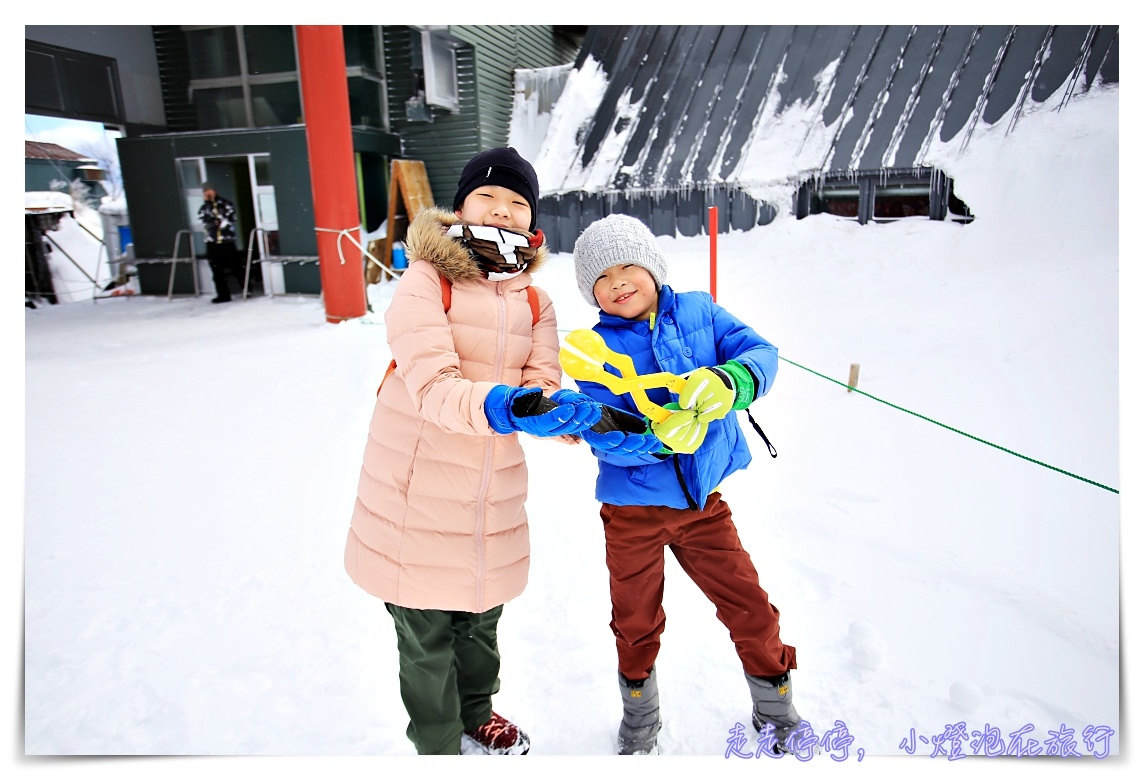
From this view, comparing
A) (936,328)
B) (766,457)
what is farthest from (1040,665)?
(936,328)

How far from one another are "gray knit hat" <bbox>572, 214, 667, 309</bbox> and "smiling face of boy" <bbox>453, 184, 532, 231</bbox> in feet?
0.54

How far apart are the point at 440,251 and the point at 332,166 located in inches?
182

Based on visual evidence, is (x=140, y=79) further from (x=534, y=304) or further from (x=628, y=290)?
(x=628, y=290)

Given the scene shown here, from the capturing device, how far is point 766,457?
3.07 metres

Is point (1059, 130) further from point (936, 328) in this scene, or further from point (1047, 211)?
point (936, 328)

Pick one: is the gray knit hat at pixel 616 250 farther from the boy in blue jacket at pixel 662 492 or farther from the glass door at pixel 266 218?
the glass door at pixel 266 218

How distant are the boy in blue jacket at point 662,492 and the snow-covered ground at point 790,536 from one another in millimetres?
220

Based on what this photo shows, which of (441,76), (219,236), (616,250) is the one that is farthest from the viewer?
(219,236)

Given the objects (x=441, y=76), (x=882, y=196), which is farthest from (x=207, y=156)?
(x=882, y=196)

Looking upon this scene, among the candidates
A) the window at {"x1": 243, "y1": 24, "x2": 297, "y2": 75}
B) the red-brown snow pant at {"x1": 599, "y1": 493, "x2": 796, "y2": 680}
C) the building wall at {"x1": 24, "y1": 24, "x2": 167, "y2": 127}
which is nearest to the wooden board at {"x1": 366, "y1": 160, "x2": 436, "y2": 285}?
the window at {"x1": 243, "y1": 24, "x2": 297, "y2": 75}

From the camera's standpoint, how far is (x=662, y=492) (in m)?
1.45

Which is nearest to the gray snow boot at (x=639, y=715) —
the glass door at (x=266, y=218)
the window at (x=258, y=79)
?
the window at (x=258, y=79)

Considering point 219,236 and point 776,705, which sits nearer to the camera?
point 776,705

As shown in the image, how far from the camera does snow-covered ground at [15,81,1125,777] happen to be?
1.68 meters
